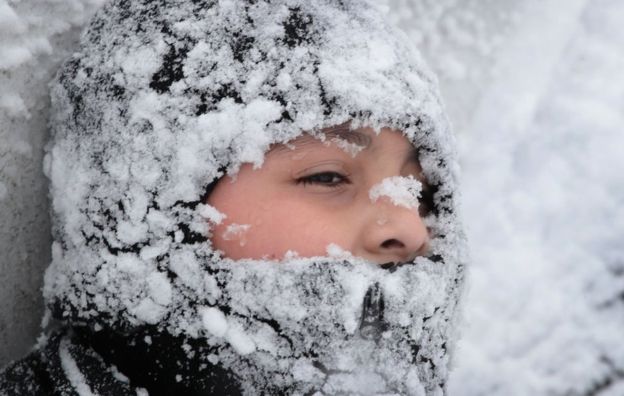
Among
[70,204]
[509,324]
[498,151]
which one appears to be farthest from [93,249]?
[498,151]

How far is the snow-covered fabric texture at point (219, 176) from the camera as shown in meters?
0.72

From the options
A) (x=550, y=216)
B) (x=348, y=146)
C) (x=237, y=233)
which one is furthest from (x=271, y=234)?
(x=550, y=216)

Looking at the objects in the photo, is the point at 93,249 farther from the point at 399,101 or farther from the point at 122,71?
the point at 399,101

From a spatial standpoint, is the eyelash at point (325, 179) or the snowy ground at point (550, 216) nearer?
the eyelash at point (325, 179)

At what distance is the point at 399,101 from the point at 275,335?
320mm

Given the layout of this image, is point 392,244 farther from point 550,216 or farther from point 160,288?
point 550,216

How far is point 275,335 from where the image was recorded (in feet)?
2.36

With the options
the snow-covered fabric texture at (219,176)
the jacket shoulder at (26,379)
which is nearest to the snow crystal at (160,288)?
the snow-covered fabric texture at (219,176)

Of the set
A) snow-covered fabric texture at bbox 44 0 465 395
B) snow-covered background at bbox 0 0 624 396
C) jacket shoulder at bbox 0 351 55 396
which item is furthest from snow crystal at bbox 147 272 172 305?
snow-covered background at bbox 0 0 624 396

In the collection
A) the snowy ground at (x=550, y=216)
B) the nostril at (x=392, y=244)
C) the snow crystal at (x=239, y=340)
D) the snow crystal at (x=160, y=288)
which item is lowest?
the snow crystal at (x=239, y=340)

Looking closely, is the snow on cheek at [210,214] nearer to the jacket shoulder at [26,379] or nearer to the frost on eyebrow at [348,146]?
the frost on eyebrow at [348,146]

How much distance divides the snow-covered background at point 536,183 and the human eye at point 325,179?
12.9 inches

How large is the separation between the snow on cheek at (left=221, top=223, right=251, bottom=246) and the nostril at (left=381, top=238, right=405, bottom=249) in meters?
0.17

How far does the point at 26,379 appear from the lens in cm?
78
